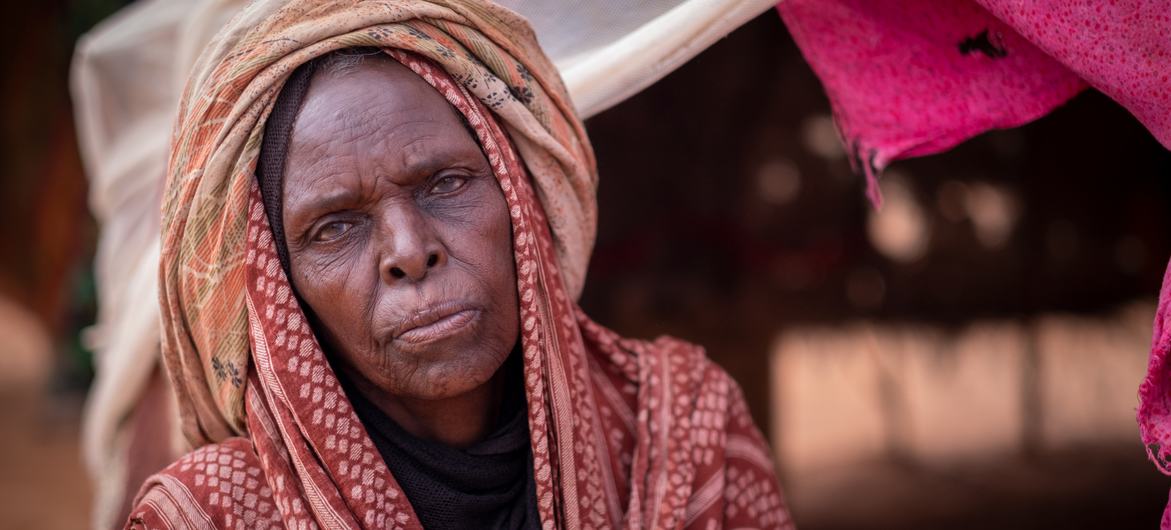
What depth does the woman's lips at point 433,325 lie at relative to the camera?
5.36ft

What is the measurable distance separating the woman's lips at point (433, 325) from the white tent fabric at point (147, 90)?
27.7 inches

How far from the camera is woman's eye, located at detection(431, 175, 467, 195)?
1734mm

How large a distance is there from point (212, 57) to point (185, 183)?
23 cm

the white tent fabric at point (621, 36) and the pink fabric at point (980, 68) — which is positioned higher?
the white tent fabric at point (621, 36)

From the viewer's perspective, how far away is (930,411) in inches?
227

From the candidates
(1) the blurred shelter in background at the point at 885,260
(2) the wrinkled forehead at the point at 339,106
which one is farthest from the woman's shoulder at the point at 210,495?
(1) the blurred shelter in background at the point at 885,260

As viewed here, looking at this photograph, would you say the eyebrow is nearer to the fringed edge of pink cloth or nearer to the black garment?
the black garment

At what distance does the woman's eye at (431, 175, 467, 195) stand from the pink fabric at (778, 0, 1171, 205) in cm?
81

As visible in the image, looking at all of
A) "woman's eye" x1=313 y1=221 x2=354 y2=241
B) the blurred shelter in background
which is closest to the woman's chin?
"woman's eye" x1=313 y1=221 x2=354 y2=241

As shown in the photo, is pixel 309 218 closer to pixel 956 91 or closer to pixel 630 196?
pixel 956 91

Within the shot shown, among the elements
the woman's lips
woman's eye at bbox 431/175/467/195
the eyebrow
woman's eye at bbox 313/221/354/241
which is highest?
the eyebrow

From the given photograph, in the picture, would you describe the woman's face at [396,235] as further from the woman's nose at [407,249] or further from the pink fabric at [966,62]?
the pink fabric at [966,62]

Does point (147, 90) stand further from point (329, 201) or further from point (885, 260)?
point (885, 260)

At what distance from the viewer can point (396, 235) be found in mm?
1644
